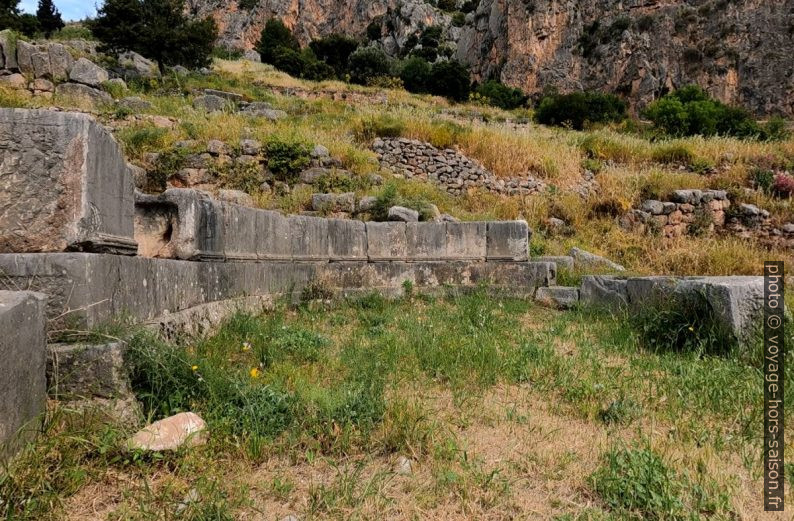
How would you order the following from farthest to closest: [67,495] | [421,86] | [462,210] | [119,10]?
[421,86]
[119,10]
[462,210]
[67,495]

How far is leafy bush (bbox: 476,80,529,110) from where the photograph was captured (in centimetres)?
3109

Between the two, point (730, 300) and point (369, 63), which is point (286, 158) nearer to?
point (730, 300)

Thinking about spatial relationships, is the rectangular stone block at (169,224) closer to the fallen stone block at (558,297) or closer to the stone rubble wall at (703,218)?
the fallen stone block at (558,297)

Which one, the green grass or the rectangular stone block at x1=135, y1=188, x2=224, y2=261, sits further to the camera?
the rectangular stone block at x1=135, y1=188, x2=224, y2=261

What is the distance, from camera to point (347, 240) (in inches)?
289

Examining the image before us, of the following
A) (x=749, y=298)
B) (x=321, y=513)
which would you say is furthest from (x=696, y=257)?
(x=321, y=513)

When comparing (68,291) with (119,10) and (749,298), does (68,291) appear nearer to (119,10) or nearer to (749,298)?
(749,298)

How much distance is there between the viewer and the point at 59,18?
38938 mm

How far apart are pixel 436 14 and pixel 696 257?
52.0 metres

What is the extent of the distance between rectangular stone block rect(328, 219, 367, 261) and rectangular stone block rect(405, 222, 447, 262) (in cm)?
77

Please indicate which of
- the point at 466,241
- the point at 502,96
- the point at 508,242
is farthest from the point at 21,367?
the point at 502,96

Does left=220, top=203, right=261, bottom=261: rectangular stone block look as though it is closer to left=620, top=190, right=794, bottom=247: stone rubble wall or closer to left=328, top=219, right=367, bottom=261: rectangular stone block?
left=328, top=219, right=367, bottom=261: rectangular stone block
